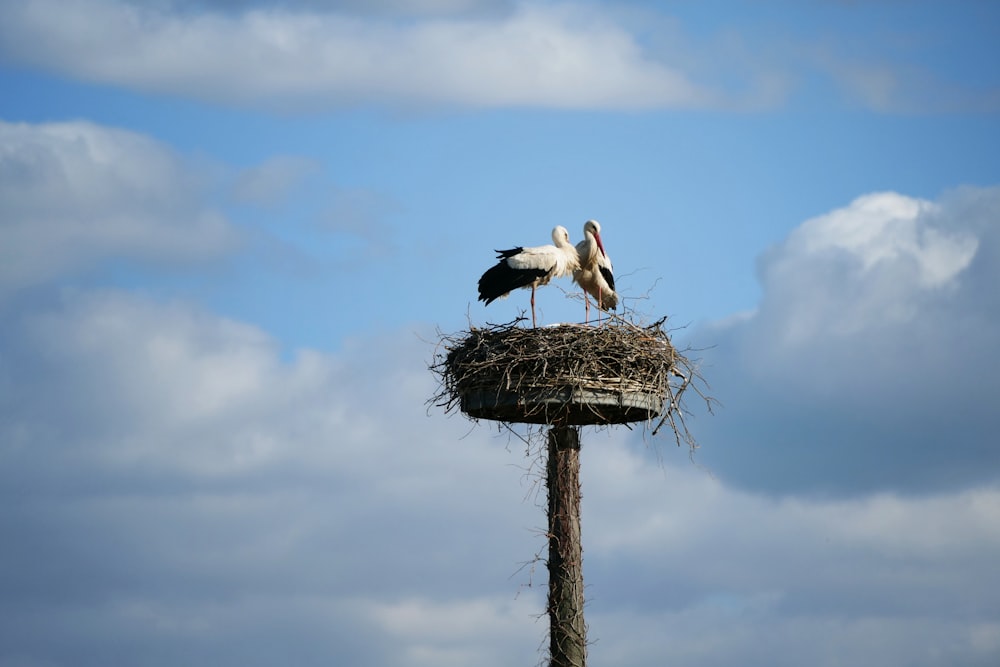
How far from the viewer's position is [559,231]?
18828 millimetres

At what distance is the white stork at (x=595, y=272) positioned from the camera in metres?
18.5

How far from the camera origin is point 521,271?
1762 cm

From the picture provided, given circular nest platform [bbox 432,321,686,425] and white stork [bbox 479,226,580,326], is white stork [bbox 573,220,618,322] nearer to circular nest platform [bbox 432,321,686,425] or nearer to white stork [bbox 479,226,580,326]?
white stork [bbox 479,226,580,326]

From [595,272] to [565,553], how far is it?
4440 millimetres

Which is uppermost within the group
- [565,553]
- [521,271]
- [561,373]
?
[521,271]

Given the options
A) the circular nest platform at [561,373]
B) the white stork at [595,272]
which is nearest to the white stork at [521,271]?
the white stork at [595,272]

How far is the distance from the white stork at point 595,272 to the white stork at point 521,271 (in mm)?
512

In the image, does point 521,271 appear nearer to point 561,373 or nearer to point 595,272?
point 595,272

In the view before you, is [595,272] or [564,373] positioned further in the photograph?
[595,272]

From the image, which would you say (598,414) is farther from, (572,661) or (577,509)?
(572,661)

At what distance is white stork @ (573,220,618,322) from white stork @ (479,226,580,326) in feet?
1.68

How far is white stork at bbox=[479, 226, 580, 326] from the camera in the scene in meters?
17.6

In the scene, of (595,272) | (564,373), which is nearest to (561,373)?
(564,373)

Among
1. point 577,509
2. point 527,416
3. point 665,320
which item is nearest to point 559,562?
point 577,509
